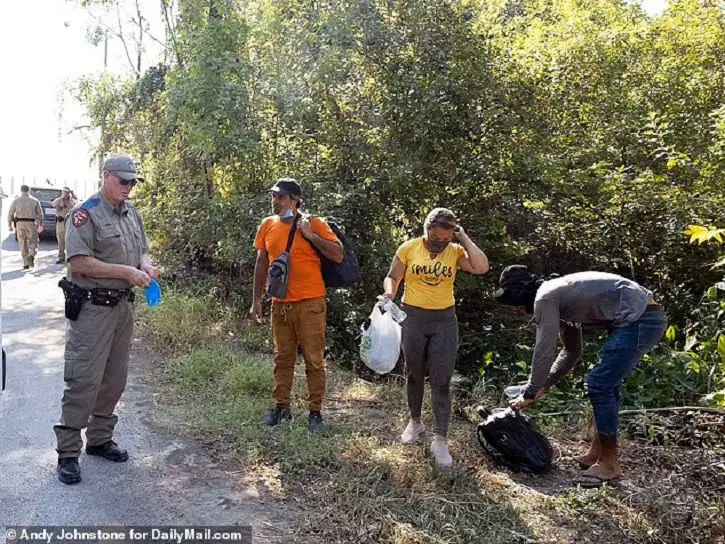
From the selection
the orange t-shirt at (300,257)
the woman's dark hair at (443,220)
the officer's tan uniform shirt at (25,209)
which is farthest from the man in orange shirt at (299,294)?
the officer's tan uniform shirt at (25,209)

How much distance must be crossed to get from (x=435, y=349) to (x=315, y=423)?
3.62 ft

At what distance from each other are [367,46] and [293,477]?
5688mm

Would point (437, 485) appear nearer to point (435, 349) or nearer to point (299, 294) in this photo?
point (435, 349)

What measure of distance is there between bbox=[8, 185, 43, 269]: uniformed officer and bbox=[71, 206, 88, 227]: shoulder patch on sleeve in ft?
31.7

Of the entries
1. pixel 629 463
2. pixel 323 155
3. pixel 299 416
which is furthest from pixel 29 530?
pixel 323 155

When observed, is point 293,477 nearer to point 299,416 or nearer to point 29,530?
point 299,416

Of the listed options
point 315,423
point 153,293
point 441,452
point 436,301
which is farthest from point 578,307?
point 153,293

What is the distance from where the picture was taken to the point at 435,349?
14.7 ft

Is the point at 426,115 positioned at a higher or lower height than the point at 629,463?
higher

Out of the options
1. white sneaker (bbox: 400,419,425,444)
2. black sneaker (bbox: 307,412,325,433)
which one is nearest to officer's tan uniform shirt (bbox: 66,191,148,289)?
black sneaker (bbox: 307,412,325,433)

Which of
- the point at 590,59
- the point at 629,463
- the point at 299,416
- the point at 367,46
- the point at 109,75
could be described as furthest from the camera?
the point at 109,75

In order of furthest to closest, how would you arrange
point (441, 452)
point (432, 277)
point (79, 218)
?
point (432, 277) → point (441, 452) → point (79, 218)

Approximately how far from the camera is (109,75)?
12.0 meters

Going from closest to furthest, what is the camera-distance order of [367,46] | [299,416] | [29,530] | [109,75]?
1. [29,530]
2. [299,416]
3. [367,46]
4. [109,75]
